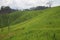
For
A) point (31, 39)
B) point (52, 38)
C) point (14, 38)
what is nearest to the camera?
point (52, 38)

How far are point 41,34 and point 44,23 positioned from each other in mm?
31273

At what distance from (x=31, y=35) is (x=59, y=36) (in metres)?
16.0

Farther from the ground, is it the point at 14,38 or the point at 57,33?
the point at 57,33

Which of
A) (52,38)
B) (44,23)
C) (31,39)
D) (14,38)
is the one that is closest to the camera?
(52,38)

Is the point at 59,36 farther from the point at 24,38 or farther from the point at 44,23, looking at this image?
the point at 44,23

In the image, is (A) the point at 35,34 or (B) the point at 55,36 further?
(A) the point at 35,34

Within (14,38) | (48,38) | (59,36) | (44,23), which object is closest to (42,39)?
(48,38)

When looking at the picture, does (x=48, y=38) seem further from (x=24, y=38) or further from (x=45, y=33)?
(x=24, y=38)

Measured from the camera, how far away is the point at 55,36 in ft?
252

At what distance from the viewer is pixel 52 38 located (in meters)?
76.7

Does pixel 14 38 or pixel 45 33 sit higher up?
pixel 45 33

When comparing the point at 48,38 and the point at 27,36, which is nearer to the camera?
the point at 48,38

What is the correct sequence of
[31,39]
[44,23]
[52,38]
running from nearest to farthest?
[52,38]
[31,39]
[44,23]

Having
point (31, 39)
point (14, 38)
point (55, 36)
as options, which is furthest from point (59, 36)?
point (14, 38)
